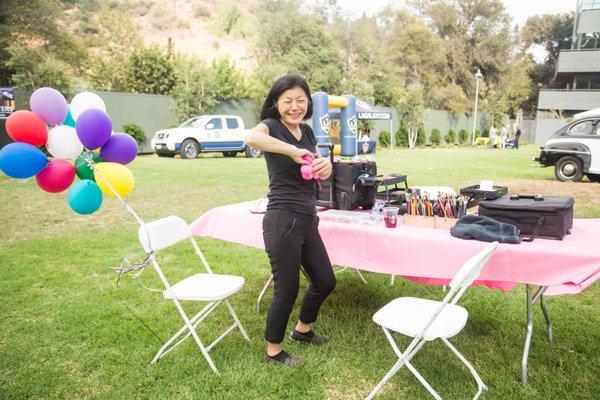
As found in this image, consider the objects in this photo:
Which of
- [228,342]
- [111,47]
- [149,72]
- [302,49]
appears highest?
[111,47]

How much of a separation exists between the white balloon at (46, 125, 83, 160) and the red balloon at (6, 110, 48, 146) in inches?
2.2

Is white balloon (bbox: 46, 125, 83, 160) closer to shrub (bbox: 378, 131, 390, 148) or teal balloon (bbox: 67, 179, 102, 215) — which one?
teal balloon (bbox: 67, 179, 102, 215)

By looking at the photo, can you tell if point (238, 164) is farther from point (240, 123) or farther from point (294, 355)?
point (294, 355)

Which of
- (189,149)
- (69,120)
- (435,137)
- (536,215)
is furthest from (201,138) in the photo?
(435,137)

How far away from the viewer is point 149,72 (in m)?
19.8

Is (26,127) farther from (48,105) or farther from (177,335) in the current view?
(177,335)

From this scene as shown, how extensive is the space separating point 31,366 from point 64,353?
7.8 inches

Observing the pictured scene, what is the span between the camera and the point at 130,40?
29.2m

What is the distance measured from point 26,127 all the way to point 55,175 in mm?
306

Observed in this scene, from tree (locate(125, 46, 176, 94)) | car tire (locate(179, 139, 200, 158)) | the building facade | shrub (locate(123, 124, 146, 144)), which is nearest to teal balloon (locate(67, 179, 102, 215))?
car tire (locate(179, 139, 200, 158))

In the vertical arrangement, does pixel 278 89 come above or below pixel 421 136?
above

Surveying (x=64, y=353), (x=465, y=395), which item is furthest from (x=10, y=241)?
(x=465, y=395)

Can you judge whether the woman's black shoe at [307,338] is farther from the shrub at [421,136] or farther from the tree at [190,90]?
the shrub at [421,136]

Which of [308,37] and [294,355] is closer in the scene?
[294,355]
